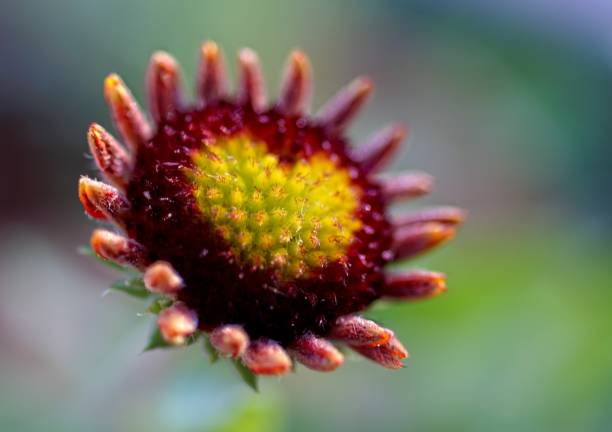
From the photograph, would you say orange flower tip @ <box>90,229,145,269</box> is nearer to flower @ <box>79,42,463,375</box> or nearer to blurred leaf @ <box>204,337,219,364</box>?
flower @ <box>79,42,463,375</box>

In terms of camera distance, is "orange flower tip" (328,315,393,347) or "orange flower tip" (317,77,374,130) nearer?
"orange flower tip" (328,315,393,347)

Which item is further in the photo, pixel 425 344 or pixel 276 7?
pixel 276 7

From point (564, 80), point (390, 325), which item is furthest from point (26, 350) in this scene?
point (564, 80)

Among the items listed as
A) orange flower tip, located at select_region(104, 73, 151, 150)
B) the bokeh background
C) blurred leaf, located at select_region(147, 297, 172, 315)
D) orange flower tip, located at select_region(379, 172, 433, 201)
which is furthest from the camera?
the bokeh background

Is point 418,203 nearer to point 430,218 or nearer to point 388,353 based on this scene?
point 430,218

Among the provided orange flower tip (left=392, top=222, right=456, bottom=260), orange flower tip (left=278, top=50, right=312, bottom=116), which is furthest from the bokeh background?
orange flower tip (left=278, top=50, right=312, bottom=116)

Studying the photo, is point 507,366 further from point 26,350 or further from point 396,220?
point 26,350
